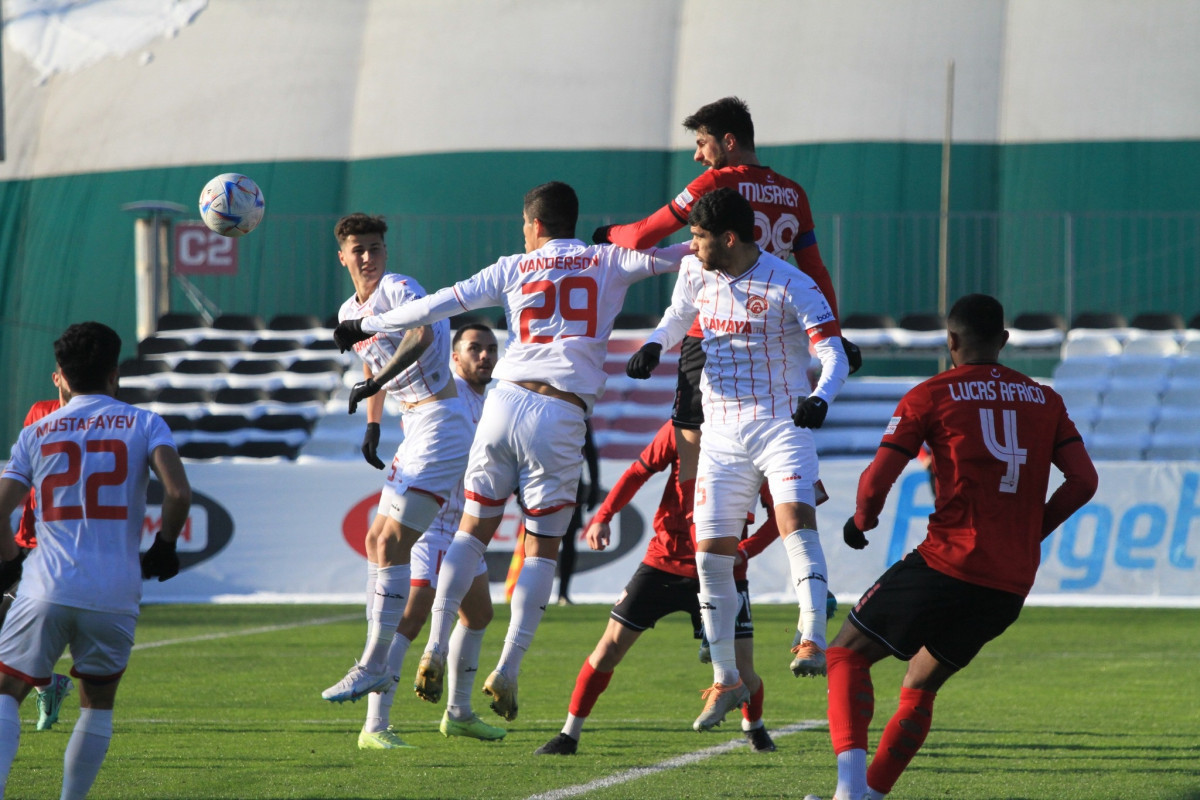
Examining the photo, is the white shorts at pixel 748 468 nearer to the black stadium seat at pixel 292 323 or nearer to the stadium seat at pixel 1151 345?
the stadium seat at pixel 1151 345

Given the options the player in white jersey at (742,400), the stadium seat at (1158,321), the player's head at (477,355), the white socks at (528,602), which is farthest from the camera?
the stadium seat at (1158,321)

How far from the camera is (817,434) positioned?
66.7 feet

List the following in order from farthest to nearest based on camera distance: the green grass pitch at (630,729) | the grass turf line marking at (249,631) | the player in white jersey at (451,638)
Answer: the grass turf line marking at (249,631) < the player in white jersey at (451,638) < the green grass pitch at (630,729)

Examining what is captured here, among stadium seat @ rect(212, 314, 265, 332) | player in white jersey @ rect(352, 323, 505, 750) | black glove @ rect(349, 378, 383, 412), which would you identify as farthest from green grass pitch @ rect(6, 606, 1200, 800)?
stadium seat @ rect(212, 314, 265, 332)

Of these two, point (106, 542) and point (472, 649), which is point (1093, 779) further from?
point (106, 542)

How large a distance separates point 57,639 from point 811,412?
121 inches

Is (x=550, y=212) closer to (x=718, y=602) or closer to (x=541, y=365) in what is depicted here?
(x=541, y=365)

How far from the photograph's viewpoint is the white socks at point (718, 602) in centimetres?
669

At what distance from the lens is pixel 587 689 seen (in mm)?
7277

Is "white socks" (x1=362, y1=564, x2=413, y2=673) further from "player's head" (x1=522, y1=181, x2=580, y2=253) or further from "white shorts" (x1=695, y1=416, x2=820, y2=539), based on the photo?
"player's head" (x1=522, y1=181, x2=580, y2=253)

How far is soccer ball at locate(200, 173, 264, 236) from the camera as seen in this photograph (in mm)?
8328

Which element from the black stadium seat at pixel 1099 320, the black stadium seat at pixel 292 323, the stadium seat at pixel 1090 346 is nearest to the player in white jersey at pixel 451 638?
the stadium seat at pixel 1090 346

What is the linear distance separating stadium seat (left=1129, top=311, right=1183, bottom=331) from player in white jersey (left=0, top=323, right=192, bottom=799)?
61.4ft

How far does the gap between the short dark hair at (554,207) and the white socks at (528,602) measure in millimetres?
1646
